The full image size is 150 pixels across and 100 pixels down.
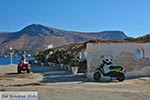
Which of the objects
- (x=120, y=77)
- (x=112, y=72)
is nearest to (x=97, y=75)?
(x=112, y=72)

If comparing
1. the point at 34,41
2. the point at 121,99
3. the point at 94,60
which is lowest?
the point at 121,99

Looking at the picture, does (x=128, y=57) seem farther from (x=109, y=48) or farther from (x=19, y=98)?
(x=19, y=98)

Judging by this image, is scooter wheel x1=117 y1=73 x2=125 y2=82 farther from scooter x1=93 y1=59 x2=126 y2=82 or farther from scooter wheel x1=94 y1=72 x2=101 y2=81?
scooter wheel x1=94 y1=72 x2=101 y2=81

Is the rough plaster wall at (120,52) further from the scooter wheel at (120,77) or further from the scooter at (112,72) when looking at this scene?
the scooter wheel at (120,77)

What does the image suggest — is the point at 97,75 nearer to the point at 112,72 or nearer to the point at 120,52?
the point at 112,72

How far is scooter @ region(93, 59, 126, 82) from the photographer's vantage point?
63.6 feet

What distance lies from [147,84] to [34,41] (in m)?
175

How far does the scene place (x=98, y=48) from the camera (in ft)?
68.1

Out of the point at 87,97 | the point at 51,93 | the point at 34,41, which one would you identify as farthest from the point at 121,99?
the point at 34,41

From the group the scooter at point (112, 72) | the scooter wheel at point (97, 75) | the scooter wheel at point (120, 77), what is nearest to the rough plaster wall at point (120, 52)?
the scooter at point (112, 72)

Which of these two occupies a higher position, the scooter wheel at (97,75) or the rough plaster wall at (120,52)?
the rough plaster wall at (120,52)

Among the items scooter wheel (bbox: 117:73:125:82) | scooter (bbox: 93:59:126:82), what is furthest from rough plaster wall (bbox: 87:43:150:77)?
scooter wheel (bbox: 117:73:125:82)

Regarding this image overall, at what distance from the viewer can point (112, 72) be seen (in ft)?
64.4

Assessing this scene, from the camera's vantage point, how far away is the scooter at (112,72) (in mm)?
19391
